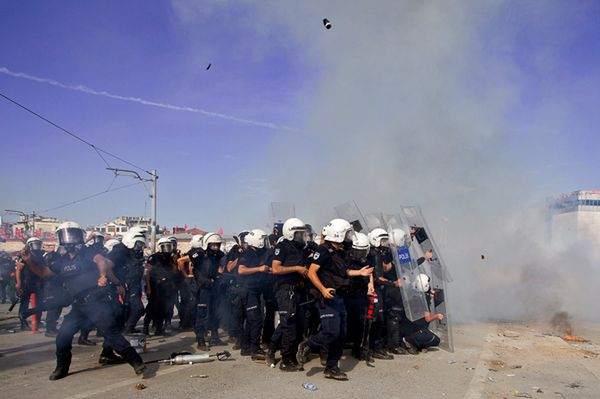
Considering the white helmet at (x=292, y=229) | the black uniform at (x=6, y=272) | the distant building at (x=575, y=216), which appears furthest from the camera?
the distant building at (x=575, y=216)

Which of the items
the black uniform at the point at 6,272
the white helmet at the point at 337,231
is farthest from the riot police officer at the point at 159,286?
the black uniform at the point at 6,272

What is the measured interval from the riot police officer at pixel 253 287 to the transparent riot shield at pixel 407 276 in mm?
1913

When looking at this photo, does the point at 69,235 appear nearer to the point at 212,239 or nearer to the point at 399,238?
the point at 212,239

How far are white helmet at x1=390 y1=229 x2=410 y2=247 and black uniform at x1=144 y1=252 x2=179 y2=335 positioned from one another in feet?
12.9

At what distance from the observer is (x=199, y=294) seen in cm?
712

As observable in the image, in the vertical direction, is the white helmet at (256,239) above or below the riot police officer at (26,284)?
above

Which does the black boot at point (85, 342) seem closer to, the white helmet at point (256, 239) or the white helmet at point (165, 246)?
the white helmet at point (165, 246)

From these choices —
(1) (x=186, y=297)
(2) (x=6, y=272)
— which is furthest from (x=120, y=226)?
(1) (x=186, y=297)

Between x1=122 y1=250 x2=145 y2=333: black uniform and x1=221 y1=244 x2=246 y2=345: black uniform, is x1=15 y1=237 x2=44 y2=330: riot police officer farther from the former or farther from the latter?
x1=221 y1=244 x2=246 y2=345: black uniform

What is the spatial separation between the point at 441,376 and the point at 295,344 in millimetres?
1779

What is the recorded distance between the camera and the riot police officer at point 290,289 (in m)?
5.50

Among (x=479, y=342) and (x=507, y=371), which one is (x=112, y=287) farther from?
(x=479, y=342)

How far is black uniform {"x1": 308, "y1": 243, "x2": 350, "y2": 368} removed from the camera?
17.1 ft

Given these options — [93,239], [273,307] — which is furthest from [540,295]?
[93,239]
